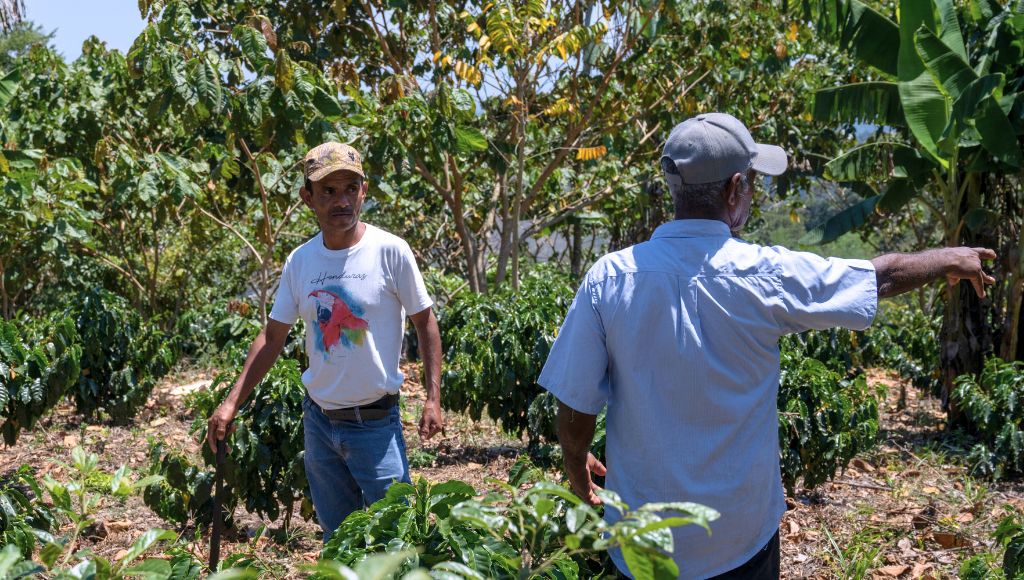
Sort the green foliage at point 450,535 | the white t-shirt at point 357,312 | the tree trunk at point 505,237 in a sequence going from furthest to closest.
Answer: the tree trunk at point 505,237, the white t-shirt at point 357,312, the green foliage at point 450,535

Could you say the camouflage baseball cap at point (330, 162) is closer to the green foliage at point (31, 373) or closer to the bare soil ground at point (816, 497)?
the bare soil ground at point (816, 497)

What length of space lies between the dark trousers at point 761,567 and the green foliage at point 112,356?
241 inches

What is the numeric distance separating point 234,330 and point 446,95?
8.93 ft

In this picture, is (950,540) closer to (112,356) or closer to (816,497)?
(816,497)

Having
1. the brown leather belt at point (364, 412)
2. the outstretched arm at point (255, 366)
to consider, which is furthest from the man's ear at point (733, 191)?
the outstretched arm at point (255, 366)

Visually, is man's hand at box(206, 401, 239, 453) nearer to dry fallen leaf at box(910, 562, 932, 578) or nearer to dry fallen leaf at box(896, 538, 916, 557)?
dry fallen leaf at box(910, 562, 932, 578)

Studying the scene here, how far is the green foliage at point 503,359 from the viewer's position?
622 cm

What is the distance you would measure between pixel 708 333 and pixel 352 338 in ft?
4.77

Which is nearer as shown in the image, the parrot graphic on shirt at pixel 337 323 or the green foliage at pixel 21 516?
the green foliage at pixel 21 516

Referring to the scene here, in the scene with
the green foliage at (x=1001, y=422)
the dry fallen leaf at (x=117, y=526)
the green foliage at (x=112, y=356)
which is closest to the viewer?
the dry fallen leaf at (x=117, y=526)

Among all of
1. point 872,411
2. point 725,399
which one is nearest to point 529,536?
point 725,399

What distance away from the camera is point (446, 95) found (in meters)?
6.90

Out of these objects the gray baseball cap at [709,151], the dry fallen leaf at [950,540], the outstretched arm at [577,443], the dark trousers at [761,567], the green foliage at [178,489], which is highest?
the gray baseball cap at [709,151]

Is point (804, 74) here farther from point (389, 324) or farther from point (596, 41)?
point (389, 324)
